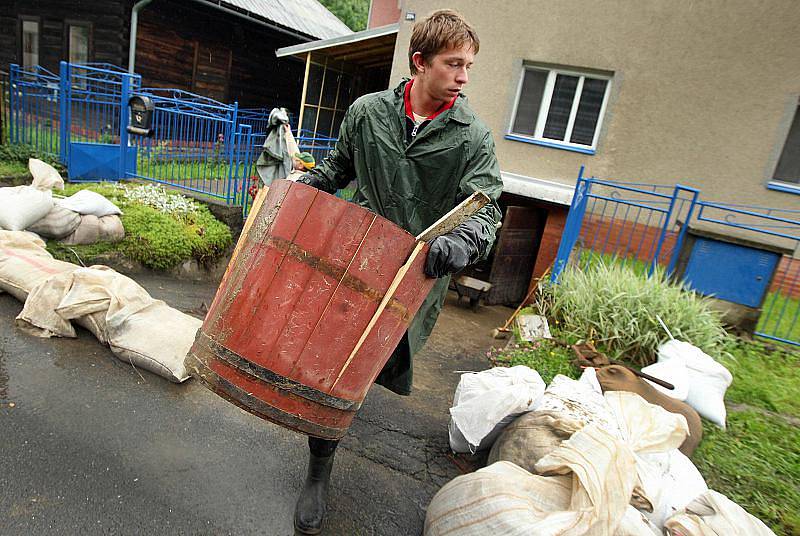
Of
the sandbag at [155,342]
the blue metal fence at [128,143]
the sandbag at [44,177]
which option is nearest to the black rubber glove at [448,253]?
the sandbag at [155,342]

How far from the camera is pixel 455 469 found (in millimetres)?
2631

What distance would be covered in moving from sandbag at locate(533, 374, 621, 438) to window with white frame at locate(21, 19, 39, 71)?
14410mm

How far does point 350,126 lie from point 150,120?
5.80 meters

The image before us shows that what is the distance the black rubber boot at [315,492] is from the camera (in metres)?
1.95

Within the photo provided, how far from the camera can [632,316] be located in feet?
13.1

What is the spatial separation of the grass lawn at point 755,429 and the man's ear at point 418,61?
2.40m

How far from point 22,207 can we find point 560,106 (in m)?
7.25

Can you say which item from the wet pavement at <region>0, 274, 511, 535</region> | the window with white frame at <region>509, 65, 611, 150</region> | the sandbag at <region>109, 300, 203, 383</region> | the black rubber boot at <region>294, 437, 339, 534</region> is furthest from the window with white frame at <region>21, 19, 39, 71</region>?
the black rubber boot at <region>294, 437, 339, 534</region>

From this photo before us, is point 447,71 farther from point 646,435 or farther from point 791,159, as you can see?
point 791,159

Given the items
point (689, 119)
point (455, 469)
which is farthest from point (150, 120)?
point (689, 119)

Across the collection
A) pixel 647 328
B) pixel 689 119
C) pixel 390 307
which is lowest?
pixel 647 328

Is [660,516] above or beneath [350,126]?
beneath

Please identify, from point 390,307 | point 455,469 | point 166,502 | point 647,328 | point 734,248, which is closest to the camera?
point 390,307

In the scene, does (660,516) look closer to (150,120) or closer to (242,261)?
(242,261)
